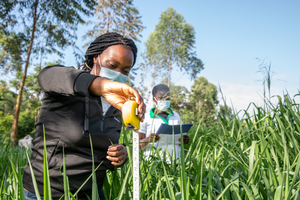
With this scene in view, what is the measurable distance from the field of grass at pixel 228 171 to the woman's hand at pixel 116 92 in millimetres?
206

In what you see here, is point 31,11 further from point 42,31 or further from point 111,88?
point 111,88

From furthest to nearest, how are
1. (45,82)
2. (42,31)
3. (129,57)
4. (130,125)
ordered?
(42,31) < (129,57) < (45,82) < (130,125)

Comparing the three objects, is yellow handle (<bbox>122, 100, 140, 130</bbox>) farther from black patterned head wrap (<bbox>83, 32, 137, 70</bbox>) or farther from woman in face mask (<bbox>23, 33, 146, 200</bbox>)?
black patterned head wrap (<bbox>83, 32, 137, 70</bbox>)

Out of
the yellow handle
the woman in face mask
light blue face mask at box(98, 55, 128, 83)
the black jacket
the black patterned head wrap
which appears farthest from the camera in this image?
the black patterned head wrap

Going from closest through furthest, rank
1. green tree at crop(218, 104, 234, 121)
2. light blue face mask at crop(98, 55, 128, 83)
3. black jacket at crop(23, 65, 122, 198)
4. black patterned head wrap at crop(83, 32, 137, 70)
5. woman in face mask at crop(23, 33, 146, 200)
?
woman in face mask at crop(23, 33, 146, 200)
black jacket at crop(23, 65, 122, 198)
light blue face mask at crop(98, 55, 128, 83)
black patterned head wrap at crop(83, 32, 137, 70)
green tree at crop(218, 104, 234, 121)

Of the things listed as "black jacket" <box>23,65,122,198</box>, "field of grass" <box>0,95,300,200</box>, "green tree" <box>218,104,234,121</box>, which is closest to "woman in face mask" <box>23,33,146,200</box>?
"black jacket" <box>23,65,122,198</box>

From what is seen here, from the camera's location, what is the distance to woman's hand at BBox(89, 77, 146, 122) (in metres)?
0.77

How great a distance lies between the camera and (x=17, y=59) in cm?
1140

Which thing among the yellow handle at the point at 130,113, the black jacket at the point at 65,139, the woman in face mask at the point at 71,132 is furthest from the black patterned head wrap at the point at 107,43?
the yellow handle at the point at 130,113

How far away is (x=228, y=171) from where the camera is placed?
156 centimetres

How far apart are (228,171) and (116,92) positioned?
124cm

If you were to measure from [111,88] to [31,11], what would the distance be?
11752mm

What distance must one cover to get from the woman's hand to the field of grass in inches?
8.1

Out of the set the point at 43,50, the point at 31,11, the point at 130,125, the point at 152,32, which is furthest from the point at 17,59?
the point at 152,32
